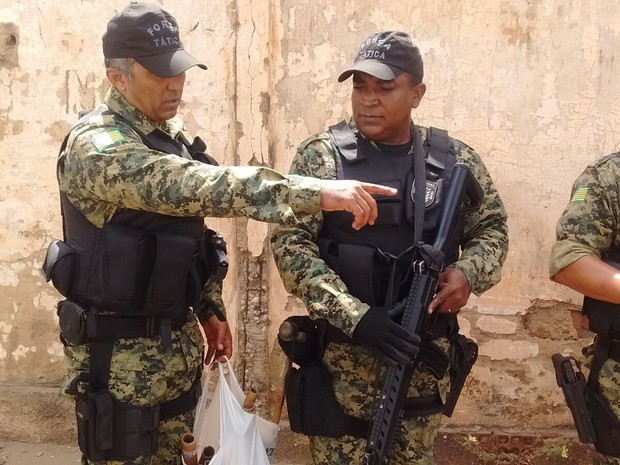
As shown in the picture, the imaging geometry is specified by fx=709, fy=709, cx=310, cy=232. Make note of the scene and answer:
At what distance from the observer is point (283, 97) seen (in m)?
3.54

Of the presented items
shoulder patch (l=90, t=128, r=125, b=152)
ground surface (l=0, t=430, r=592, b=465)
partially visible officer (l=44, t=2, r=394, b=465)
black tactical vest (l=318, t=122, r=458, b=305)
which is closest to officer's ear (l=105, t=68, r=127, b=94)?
partially visible officer (l=44, t=2, r=394, b=465)

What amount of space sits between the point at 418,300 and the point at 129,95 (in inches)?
44.4

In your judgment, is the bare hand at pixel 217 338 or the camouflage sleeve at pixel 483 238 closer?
the camouflage sleeve at pixel 483 238

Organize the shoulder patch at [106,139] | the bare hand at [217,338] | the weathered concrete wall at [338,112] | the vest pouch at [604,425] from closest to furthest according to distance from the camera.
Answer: the shoulder patch at [106,139] < the vest pouch at [604,425] < the bare hand at [217,338] < the weathered concrete wall at [338,112]

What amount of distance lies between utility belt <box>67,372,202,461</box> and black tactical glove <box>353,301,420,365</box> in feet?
2.38

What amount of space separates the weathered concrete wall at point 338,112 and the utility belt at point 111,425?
4.58 feet

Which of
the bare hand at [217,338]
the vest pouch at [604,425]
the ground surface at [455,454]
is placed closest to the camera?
the vest pouch at [604,425]

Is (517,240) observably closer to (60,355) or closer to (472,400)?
(472,400)

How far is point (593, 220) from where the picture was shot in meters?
2.27

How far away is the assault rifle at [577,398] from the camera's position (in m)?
2.32

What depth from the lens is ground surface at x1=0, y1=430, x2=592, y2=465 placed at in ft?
11.8

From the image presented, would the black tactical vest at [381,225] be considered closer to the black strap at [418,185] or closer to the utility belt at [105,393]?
the black strap at [418,185]

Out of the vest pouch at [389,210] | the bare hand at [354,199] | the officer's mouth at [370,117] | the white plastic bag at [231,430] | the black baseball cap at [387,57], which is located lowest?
the white plastic bag at [231,430]

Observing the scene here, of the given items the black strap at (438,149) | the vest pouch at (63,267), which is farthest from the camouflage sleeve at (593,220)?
the vest pouch at (63,267)
